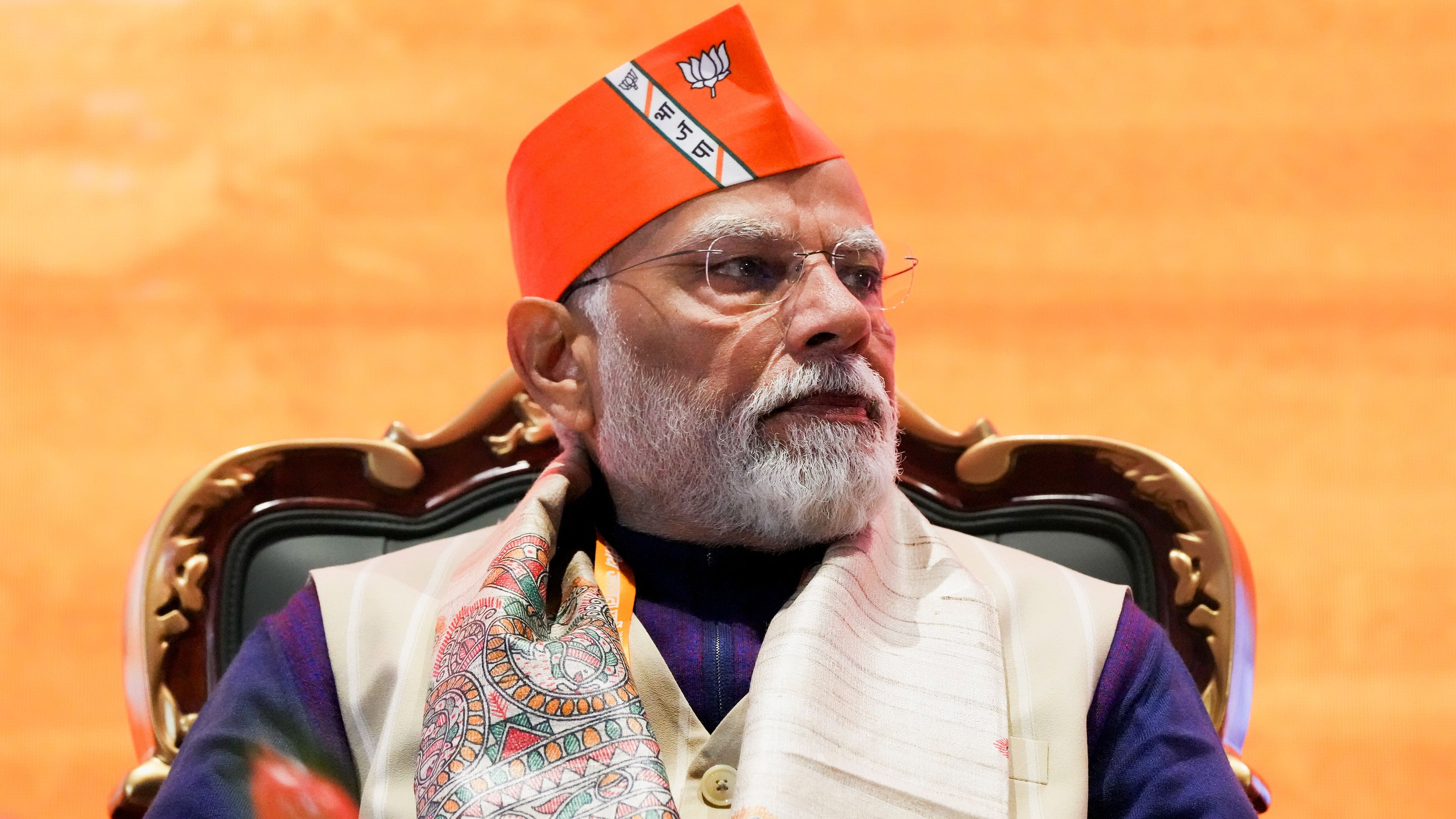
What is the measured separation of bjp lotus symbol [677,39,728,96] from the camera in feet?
5.27

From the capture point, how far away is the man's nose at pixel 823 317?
1435 mm

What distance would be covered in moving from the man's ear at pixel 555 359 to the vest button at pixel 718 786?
1.74 ft

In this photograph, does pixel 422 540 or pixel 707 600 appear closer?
pixel 707 600

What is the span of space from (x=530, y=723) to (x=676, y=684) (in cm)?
23

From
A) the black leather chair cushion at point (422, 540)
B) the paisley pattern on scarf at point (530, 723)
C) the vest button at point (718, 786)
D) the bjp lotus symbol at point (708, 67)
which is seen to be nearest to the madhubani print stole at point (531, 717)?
Result: the paisley pattern on scarf at point (530, 723)

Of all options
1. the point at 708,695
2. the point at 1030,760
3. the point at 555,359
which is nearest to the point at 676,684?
the point at 708,695

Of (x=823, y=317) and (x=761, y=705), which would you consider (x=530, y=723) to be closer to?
(x=761, y=705)

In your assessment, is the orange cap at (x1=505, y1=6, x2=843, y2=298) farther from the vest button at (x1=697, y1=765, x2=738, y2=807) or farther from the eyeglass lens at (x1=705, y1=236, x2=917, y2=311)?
the vest button at (x1=697, y1=765, x2=738, y2=807)

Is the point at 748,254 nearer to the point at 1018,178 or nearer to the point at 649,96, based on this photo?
the point at 649,96

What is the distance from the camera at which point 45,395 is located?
7.76 feet

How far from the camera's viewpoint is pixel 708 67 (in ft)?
5.29

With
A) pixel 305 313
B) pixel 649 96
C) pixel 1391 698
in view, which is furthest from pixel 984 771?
pixel 305 313

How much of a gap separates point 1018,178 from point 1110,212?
0.20 meters

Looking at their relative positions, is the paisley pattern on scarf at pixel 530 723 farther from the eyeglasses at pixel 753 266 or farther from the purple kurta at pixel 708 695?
the eyeglasses at pixel 753 266
